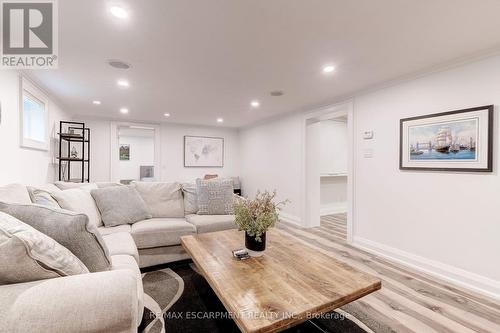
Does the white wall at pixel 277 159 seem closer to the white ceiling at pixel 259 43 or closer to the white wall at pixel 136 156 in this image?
the white ceiling at pixel 259 43

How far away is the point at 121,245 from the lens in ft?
6.26

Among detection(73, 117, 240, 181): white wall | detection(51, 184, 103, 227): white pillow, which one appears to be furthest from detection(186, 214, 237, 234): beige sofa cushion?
detection(73, 117, 240, 181): white wall

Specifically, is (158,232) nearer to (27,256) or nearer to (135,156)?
(27,256)

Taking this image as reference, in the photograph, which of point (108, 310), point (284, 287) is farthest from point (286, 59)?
point (108, 310)

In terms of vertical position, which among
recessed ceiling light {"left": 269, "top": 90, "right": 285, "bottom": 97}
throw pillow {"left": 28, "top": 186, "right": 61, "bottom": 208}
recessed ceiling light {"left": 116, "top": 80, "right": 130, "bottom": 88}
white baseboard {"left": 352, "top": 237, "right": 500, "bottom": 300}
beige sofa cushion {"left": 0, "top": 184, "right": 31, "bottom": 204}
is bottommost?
white baseboard {"left": 352, "top": 237, "right": 500, "bottom": 300}

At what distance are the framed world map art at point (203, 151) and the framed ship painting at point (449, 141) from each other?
462cm

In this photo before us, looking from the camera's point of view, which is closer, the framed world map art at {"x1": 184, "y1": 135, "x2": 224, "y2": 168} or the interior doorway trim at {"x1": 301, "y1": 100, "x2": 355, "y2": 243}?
the interior doorway trim at {"x1": 301, "y1": 100, "x2": 355, "y2": 243}

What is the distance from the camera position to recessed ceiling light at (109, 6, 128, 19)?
1547mm

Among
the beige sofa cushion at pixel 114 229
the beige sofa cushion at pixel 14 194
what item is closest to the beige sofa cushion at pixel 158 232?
the beige sofa cushion at pixel 114 229

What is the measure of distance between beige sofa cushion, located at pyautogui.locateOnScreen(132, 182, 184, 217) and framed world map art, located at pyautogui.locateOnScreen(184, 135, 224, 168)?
2.97 m

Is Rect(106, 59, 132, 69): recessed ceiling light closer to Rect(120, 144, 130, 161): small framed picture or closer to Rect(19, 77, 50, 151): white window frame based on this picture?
Rect(19, 77, 50, 151): white window frame

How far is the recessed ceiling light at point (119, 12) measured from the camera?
1547 millimetres

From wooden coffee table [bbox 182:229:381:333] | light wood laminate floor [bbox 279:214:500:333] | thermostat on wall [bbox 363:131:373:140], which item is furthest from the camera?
thermostat on wall [bbox 363:131:373:140]

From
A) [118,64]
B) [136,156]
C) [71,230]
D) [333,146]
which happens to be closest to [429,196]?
[333,146]
